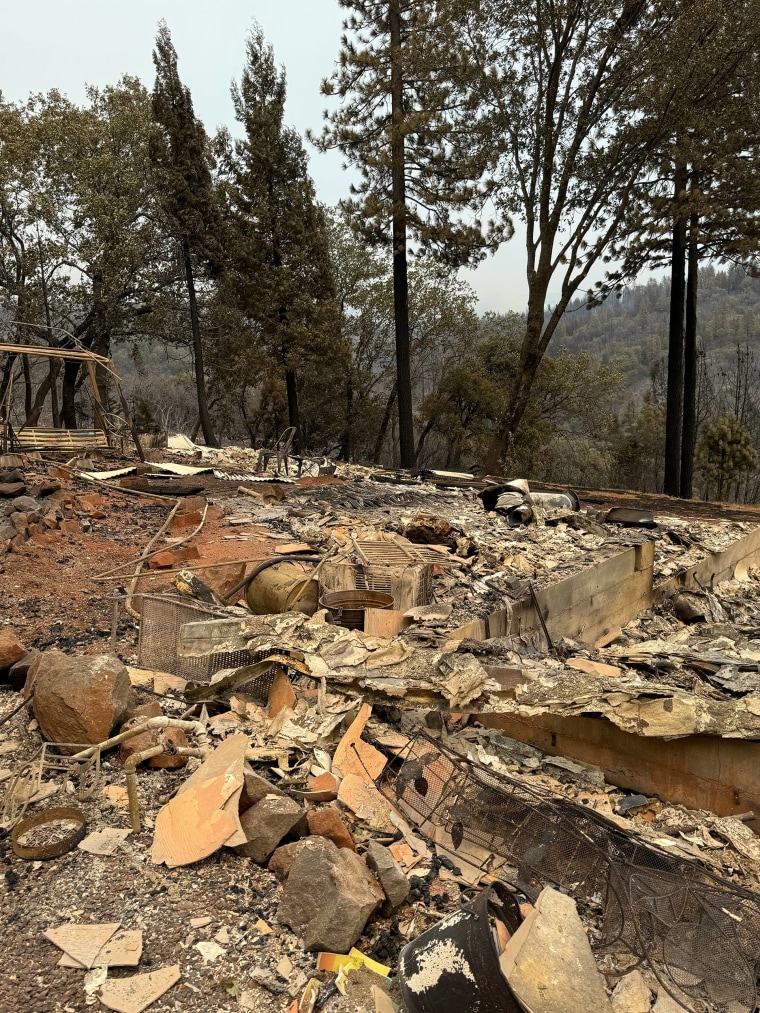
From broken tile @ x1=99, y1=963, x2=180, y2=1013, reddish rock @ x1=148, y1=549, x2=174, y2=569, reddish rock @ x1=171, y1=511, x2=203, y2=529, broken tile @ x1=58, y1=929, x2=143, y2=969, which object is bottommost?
broken tile @ x1=99, y1=963, x2=180, y2=1013

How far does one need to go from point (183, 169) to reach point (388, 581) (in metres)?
18.3

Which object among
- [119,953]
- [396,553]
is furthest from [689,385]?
[119,953]

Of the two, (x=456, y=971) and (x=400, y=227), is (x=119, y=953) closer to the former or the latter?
(x=456, y=971)

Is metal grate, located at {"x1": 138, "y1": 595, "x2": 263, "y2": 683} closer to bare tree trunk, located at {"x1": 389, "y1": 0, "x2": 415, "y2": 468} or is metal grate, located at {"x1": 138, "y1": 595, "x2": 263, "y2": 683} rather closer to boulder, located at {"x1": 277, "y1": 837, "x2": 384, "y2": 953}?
boulder, located at {"x1": 277, "y1": 837, "x2": 384, "y2": 953}

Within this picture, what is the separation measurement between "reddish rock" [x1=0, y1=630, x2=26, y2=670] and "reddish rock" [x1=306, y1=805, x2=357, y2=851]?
2319 mm

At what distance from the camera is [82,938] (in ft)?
7.45

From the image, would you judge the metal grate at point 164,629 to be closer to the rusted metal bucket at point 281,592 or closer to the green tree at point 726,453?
the rusted metal bucket at point 281,592

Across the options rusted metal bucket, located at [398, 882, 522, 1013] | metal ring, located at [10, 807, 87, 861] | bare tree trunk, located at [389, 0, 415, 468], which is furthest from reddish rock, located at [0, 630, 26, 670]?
bare tree trunk, located at [389, 0, 415, 468]

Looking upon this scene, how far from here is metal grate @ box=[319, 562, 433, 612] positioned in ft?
18.3

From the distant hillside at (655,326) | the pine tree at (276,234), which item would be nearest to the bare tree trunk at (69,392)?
the pine tree at (276,234)

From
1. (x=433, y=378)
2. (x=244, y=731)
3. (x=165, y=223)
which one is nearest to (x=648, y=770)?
(x=244, y=731)

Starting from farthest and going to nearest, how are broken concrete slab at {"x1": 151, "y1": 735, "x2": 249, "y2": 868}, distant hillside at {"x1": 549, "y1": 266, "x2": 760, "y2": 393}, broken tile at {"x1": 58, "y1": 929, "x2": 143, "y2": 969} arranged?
distant hillside at {"x1": 549, "y1": 266, "x2": 760, "y2": 393}, broken concrete slab at {"x1": 151, "y1": 735, "x2": 249, "y2": 868}, broken tile at {"x1": 58, "y1": 929, "x2": 143, "y2": 969}

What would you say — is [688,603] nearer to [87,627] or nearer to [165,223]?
[87,627]

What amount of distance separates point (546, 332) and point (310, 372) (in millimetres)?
10638
